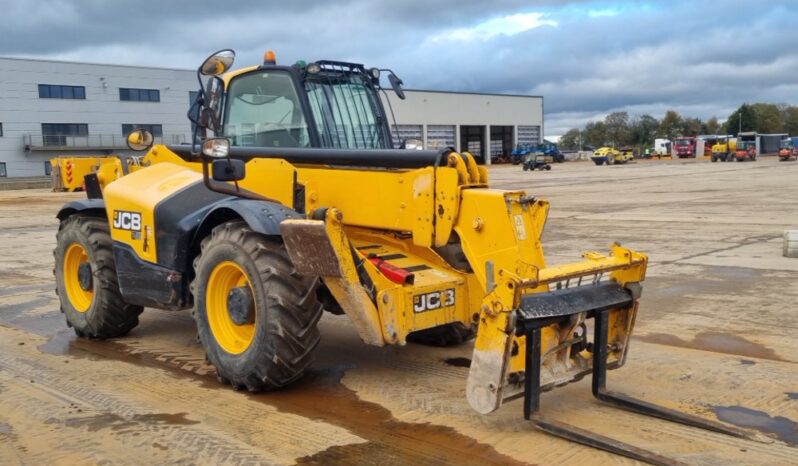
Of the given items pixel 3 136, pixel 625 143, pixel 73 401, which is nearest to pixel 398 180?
pixel 73 401

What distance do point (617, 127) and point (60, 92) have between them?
89179 mm

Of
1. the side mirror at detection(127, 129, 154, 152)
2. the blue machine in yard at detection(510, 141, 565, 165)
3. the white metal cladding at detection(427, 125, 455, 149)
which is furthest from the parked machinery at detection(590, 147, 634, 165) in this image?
the side mirror at detection(127, 129, 154, 152)

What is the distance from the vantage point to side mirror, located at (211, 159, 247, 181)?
550cm

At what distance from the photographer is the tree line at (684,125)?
118 metres

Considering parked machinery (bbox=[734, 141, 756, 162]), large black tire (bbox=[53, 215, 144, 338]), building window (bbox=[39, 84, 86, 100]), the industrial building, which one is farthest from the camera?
parked machinery (bbox=[734, 141, 756, 162])

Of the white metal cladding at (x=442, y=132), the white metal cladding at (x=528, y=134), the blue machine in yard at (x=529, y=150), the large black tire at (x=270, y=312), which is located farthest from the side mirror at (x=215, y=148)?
the white metal cladding at (x=528, y=134)

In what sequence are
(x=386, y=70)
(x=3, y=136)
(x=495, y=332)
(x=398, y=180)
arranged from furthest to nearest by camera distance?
(x=3, y=136), (x=386, y=70), (x=398, y=180), (x=495, y=332)

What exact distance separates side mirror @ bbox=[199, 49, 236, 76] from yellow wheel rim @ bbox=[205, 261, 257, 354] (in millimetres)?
1539

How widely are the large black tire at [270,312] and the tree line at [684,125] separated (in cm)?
11682

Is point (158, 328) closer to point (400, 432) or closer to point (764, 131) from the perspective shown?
point (400, 432)

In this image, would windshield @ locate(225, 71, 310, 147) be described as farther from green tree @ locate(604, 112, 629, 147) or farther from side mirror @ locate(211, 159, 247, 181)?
green tree @ locate(604, 112, 629, 147)

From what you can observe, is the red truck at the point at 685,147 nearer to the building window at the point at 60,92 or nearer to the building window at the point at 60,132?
the building window at the point at 60,132

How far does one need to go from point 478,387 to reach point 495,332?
0.33 metres

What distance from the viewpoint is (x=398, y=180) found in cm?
532
